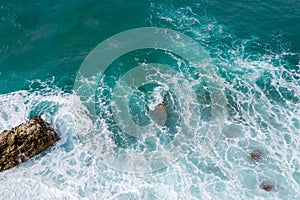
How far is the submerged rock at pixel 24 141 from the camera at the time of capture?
37578 mm

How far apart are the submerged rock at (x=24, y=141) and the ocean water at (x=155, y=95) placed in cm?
106

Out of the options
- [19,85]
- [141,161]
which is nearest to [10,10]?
[19,85]

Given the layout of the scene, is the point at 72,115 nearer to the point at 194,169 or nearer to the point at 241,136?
the point at 194,169

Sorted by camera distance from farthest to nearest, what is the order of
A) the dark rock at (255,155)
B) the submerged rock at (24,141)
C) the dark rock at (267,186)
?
the dark rock at (255,155) → the submerged rock at (24,141) → the dark rock at (267,186)

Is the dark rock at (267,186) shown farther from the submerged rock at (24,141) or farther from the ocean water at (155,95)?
the submerged rock at (24,141)

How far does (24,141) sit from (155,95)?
726 inches

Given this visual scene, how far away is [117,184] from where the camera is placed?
1409 inches

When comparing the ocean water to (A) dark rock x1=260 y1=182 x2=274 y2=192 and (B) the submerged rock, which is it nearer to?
(A) dark rock x1=260 y1=182 x2=274 y2=192

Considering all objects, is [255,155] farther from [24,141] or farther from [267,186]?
[24,141]

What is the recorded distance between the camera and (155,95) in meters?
44.3

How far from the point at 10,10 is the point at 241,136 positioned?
1719 inches

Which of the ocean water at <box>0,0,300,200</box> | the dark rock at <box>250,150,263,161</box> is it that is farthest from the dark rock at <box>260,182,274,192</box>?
the dark rock at <box>250,150,263,161</box>

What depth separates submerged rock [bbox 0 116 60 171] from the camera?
37.6 metres

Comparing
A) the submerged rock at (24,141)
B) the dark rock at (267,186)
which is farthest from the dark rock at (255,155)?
the submerged rock at (24,141)
